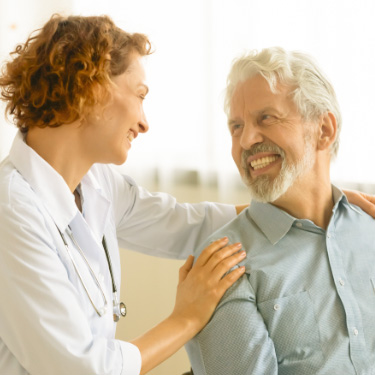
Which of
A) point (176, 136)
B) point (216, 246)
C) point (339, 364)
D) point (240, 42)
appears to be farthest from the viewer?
point (176, 136)


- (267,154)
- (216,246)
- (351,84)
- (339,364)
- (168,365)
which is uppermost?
(351,84)

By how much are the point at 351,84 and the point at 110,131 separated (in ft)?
3.07

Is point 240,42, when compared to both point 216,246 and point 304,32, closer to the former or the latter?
point 304,32

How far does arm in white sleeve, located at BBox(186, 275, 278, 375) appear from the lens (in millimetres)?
1521

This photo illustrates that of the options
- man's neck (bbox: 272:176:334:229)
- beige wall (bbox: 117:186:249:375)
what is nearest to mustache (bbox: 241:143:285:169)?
man's neck (bbox: 272:176:334:229)

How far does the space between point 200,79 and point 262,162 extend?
928mm

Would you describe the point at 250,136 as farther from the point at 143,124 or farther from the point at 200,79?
the point at 200,79

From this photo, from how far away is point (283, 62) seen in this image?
1.71 meters

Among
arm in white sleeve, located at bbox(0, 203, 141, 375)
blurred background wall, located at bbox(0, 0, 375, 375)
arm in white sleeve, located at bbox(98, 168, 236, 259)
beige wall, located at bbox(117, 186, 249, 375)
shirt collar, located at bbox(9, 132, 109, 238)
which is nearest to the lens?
arm in white sleeve, located at bbox(0, 203, 141, 375)

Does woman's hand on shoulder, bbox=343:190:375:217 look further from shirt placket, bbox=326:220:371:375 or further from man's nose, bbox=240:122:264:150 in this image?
man's nose, bbox=240:122:264:150

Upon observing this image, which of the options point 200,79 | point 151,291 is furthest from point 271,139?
point 151,291

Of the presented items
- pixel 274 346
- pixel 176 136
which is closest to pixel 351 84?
pixel 176 136

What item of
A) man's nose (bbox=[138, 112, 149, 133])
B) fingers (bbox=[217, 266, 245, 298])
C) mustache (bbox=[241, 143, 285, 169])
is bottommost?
fingers (bbox=[217, 266, 245, 298])

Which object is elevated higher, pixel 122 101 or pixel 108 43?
pixel 108 43
